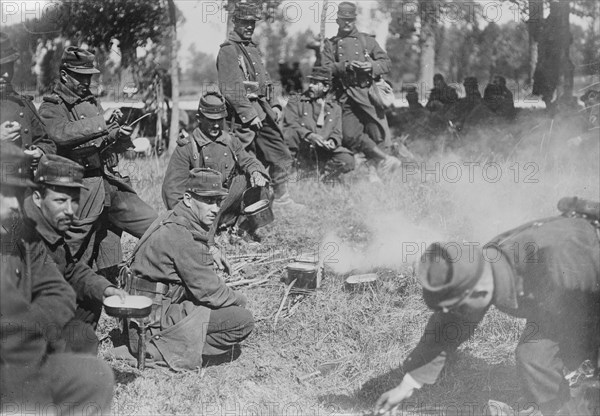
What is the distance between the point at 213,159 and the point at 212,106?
57cm

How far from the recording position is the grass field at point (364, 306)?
5086mm

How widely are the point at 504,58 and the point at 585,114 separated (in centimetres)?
3211


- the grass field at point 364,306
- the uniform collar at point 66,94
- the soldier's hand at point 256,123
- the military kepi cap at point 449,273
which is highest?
the uniform collar at point 66,94

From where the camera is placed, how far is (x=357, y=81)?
35.4ft

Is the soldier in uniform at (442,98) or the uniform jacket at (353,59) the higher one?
the uniform jacket at (353,59)

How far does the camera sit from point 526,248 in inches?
159

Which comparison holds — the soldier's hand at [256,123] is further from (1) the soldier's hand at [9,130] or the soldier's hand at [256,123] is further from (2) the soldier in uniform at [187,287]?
(1) the soldier's hand at [9,130]

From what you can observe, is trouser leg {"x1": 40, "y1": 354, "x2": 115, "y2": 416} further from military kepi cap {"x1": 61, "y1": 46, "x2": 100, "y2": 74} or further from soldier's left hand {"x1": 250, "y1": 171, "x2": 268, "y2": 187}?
soldier's left hand {"x1": 250, "y1": 171, "x2": 268, "y2": 187}

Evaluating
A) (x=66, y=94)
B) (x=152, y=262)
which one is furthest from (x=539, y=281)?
(x=66, y=94)

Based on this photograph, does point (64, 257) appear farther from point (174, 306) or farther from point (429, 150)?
point (429, 150)

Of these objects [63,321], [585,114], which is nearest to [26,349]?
[63,321]

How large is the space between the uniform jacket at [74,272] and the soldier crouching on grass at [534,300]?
7.08 ft

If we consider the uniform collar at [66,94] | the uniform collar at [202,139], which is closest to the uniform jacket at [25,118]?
the uniform collar at [66,94]

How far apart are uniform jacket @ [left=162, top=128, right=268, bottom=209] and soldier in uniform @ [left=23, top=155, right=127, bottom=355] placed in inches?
82.6
